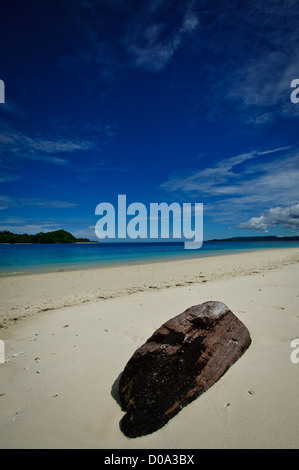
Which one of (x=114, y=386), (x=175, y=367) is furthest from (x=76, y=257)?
(x=175, y=367)

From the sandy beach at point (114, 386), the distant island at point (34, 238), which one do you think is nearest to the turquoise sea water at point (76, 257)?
the sandy beach at point (114, 386)

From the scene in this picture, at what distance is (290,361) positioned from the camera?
317 centimetres

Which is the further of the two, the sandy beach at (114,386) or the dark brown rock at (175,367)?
the dark brown rock at (175,367)

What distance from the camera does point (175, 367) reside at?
2707 mm

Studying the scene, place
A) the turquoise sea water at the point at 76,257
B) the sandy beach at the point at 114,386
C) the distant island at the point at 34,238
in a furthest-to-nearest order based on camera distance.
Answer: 1. the distant island at the point at 34,238
2. the turquoise sea water at the point at 76,257
3. the sandy beach at the point at 114,386

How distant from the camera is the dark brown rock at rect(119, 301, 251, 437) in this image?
2430mm

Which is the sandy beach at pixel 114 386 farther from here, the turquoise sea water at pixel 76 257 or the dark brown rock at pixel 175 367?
the turquoise sea water at pixel 76 257

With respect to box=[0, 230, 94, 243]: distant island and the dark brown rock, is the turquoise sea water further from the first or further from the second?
box=[0, 230, 94, 243]: distant island

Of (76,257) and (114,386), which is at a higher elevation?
(76,257)

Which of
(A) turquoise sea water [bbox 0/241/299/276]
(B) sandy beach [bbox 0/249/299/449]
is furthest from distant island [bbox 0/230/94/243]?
(B) sandy beach [bbox 0/249/299/449]

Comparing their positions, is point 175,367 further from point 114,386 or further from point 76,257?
point 76,257

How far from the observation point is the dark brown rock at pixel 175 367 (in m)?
2.43

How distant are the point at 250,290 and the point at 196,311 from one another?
5.16m
